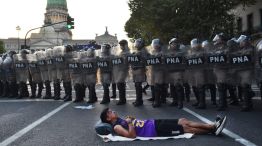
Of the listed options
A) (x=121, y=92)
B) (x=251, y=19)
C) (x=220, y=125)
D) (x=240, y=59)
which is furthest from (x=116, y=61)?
(x=251, y=19)

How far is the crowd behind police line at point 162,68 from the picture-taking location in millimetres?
11570

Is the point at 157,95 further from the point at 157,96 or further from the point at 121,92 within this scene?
the point at 121,92

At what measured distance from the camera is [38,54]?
16.5m

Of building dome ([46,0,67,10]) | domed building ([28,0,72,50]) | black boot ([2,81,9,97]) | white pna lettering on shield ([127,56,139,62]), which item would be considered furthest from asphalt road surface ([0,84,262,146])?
building dome ([46,0,67,10])

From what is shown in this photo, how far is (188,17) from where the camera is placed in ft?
91.4

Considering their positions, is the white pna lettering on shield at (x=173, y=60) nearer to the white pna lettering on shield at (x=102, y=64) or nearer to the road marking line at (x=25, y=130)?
the white pna lettering on shield at (x=102, y=64)

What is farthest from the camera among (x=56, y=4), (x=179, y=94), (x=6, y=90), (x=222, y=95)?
(x=56, y=4)

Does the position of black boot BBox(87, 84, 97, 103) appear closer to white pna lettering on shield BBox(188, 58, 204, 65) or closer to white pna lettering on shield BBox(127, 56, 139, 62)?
white pna lettering on shield BBox(127, 56, 139, 62)

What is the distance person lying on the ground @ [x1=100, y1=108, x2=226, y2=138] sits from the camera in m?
7.78

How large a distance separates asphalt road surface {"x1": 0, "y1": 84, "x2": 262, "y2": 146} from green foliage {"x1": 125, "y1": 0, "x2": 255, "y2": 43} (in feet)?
44.1

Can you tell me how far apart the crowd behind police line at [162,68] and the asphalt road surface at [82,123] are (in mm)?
545

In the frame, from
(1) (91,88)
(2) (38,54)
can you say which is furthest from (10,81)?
(1) (91,88)

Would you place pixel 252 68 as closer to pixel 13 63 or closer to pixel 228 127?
pixel 228 127

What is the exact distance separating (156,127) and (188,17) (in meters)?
20.7
